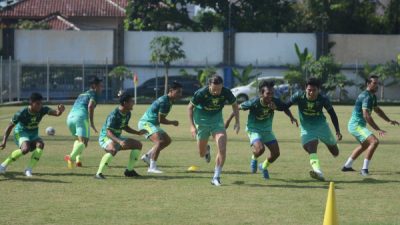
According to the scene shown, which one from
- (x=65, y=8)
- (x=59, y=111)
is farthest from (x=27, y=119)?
(x=65, y=8)

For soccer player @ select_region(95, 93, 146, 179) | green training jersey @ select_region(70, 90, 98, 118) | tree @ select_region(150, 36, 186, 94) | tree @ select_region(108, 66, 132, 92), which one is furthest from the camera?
tree @ select_region(150, 36, 186, 94)

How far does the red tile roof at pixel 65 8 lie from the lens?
225 feet

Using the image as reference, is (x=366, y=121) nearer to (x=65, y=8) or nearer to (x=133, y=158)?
(x=133, y=158)

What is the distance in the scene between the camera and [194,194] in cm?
1211

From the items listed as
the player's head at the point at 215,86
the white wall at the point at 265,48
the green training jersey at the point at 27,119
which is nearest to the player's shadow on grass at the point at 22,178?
the green training jersey at the point at 27,119

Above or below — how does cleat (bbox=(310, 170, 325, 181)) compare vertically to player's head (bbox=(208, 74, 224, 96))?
below

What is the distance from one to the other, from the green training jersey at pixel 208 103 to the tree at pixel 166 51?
36.1m

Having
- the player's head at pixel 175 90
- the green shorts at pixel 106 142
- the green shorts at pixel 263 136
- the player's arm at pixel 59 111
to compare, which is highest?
the player's head at pixel 175 90

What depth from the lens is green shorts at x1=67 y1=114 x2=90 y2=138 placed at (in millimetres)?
16000

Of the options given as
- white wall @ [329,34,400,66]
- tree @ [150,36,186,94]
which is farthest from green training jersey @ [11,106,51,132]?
white wall @ [329,34,400,66]

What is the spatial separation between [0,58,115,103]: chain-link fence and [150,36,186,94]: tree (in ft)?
9.85

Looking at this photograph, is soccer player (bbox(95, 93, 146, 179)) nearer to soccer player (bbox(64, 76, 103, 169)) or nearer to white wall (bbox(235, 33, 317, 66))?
soccer player (bbox(64, 76, 103, 169))

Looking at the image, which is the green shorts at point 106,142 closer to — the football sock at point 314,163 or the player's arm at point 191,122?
the player's arm at point 191,122

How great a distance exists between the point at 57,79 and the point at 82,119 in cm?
3376
